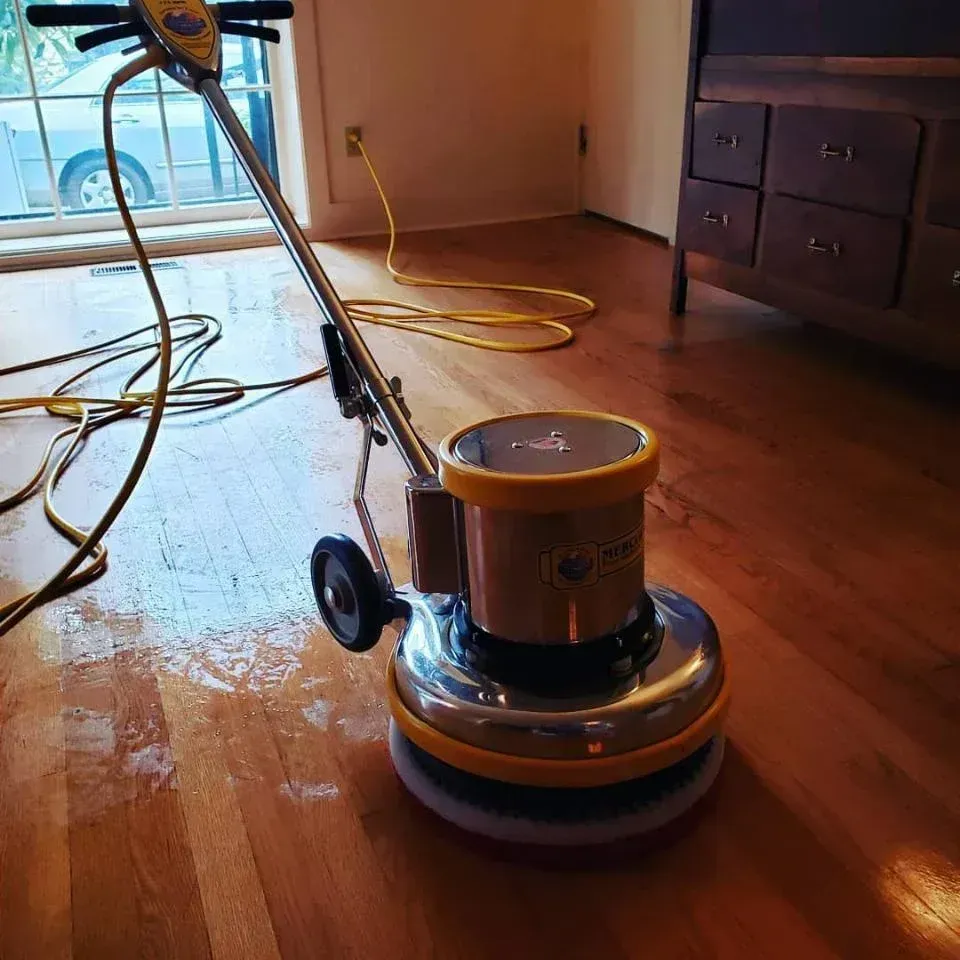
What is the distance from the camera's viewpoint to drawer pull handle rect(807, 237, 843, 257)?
6.47 ft

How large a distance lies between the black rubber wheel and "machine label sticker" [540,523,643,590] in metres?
0.23

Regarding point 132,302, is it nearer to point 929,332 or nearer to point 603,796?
point 929,332

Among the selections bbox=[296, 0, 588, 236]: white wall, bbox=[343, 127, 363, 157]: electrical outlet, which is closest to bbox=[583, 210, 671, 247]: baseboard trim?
bbox=[296, 0, 588, 236]: white wall

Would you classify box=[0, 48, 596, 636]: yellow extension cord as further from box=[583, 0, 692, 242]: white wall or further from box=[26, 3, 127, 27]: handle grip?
box=[583, 0, 692, 242]: white wall

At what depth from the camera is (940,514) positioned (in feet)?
4.81

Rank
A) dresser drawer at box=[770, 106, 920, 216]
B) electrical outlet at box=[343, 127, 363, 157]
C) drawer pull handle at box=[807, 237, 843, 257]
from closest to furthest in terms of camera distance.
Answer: dresser drawer at box=[770, 106, 920, 216] → drawer pull handle at box=[807, 237, 843, 257] → electrical outlet at box=[343, 127, 363, 157]

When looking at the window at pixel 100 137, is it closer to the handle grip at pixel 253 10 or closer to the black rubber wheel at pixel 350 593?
the handle grip at pixel 253 10

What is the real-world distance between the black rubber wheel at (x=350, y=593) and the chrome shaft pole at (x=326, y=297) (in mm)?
109

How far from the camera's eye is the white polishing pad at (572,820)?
2.76ft

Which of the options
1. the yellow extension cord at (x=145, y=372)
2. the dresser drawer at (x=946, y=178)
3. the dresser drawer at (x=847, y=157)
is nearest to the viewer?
the yellow extension cord at (x=145, y=372)

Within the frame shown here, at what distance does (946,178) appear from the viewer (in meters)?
1.72

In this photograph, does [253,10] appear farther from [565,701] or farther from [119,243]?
[119,243]

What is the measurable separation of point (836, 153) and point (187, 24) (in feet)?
4.06

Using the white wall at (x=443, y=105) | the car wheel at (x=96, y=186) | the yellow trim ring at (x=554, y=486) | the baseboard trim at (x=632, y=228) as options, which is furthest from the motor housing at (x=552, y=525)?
the car wheel at (x=96, y=186)
